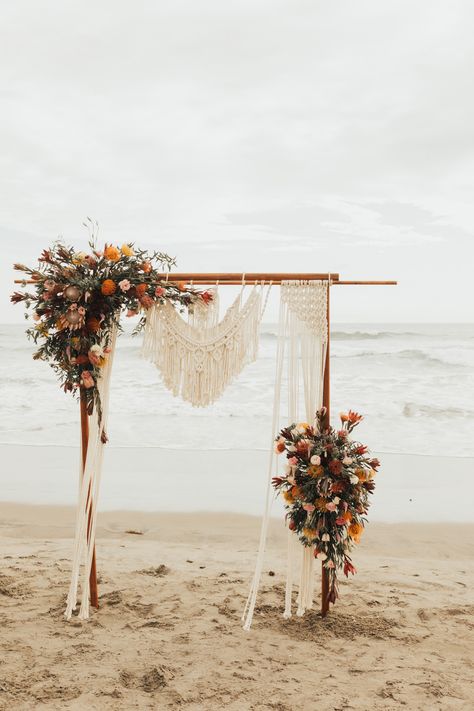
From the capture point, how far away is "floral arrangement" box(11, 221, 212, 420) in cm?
356

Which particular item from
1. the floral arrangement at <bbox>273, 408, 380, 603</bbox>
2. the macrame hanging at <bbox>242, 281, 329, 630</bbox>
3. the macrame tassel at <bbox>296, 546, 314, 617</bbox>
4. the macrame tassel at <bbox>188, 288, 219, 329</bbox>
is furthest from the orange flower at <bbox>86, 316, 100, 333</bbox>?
the macrame tassel at <bbox>296, 546, 314, 617</bbox>

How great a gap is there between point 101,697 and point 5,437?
23.4 ft

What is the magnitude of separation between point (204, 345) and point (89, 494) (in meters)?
1.17

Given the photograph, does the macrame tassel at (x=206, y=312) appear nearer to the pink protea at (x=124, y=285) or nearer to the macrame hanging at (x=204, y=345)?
the macrame hanging at (x=204, y=345)

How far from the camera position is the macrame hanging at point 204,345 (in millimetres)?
3650

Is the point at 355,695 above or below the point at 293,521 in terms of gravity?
below

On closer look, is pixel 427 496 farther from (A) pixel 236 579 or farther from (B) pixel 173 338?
(B) pixel 173 338

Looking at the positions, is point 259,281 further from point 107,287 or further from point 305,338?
point 107,287

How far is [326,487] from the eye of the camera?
3480mm

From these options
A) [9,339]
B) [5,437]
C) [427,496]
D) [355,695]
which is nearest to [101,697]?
[355,695]

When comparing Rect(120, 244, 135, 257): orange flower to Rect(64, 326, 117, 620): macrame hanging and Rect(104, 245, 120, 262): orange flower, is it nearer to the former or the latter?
Rect(104, 245, 120, 262): orange flower

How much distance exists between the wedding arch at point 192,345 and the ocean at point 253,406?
4.86 m

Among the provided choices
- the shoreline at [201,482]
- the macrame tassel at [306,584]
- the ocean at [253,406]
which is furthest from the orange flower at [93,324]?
the ocean at [253,406]

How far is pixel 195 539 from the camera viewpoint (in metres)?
5.27
